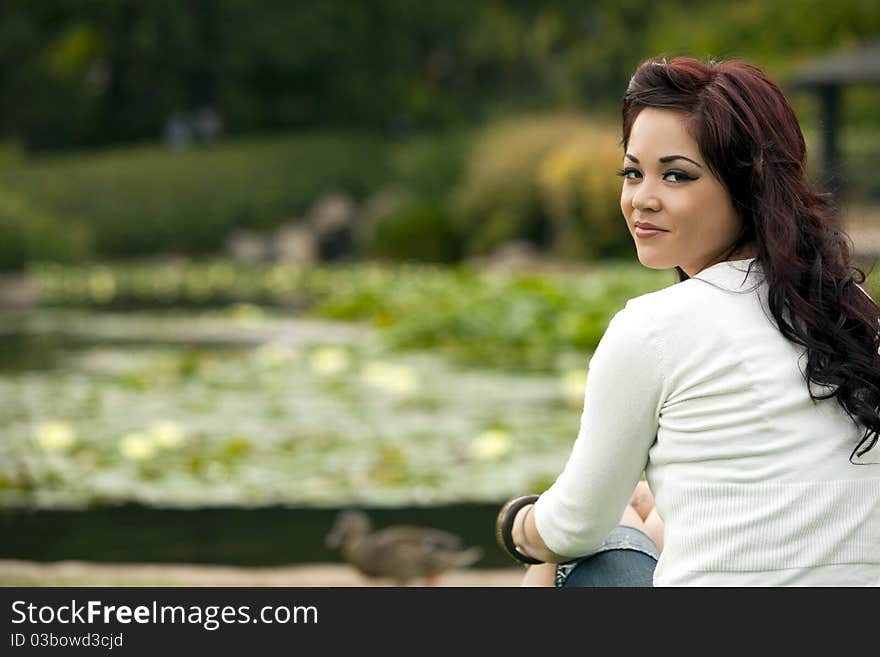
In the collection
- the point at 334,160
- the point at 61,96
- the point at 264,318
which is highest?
the point at 61,96

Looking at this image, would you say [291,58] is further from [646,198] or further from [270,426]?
[646,198]

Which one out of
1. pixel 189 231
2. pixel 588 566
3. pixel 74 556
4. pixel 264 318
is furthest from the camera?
pixel 189 231

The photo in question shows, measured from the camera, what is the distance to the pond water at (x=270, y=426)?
338 cm

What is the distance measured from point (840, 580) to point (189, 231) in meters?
16.0

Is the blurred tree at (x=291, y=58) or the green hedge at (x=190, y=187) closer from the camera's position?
the green hedge at (x=190, y=187)

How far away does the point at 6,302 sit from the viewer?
1038 cm

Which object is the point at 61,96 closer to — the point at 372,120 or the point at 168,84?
the point at 168,84

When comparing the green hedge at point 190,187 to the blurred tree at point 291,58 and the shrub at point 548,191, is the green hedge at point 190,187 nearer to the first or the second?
the blurred tree at point 291,58

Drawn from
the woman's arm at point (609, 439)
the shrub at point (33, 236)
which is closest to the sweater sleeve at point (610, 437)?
the woman's arm at point (609, 439)

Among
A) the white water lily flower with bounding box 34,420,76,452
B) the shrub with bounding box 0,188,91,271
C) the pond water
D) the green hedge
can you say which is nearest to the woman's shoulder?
the pond water

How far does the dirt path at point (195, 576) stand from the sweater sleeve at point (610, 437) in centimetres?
117

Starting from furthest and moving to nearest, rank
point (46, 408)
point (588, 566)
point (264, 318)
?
point (264, 318) < point (46, 408) < point (588, 566)

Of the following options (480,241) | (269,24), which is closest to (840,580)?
(480,241)

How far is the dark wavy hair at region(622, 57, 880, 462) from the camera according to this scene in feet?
3.73
